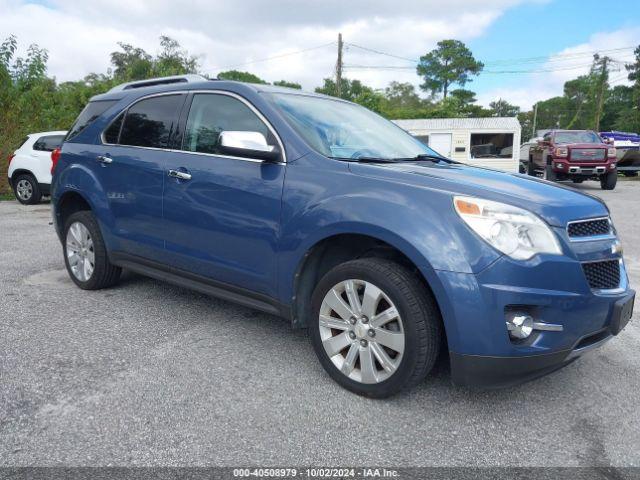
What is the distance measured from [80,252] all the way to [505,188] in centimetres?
369

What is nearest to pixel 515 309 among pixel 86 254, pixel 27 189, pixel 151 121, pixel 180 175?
pixel 180 175

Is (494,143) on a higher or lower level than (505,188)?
higher

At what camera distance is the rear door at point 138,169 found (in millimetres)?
3840

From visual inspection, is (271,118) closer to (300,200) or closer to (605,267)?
(300,200)

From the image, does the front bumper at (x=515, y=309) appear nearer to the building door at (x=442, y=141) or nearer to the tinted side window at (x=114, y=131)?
the tinted side window at (x=114, y=131)

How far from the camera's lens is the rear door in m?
3.84

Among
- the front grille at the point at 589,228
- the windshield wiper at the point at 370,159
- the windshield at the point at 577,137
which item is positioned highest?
the windshield at the point at 577,137

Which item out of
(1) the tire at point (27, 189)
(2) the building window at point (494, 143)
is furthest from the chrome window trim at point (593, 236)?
(2) the building window at point (494, 143)

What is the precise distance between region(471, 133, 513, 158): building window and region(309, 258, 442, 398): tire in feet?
68.4

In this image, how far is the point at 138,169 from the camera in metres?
3.94

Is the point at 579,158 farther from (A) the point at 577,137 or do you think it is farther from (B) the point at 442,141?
(B) the point at 442,141

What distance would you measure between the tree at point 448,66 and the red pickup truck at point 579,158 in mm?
63930

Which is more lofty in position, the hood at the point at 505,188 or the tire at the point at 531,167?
the hood at the point at 505,188

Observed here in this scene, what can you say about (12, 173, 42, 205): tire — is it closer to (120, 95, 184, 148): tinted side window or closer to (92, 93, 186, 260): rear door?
(92, 93, 186, 260): rear door
